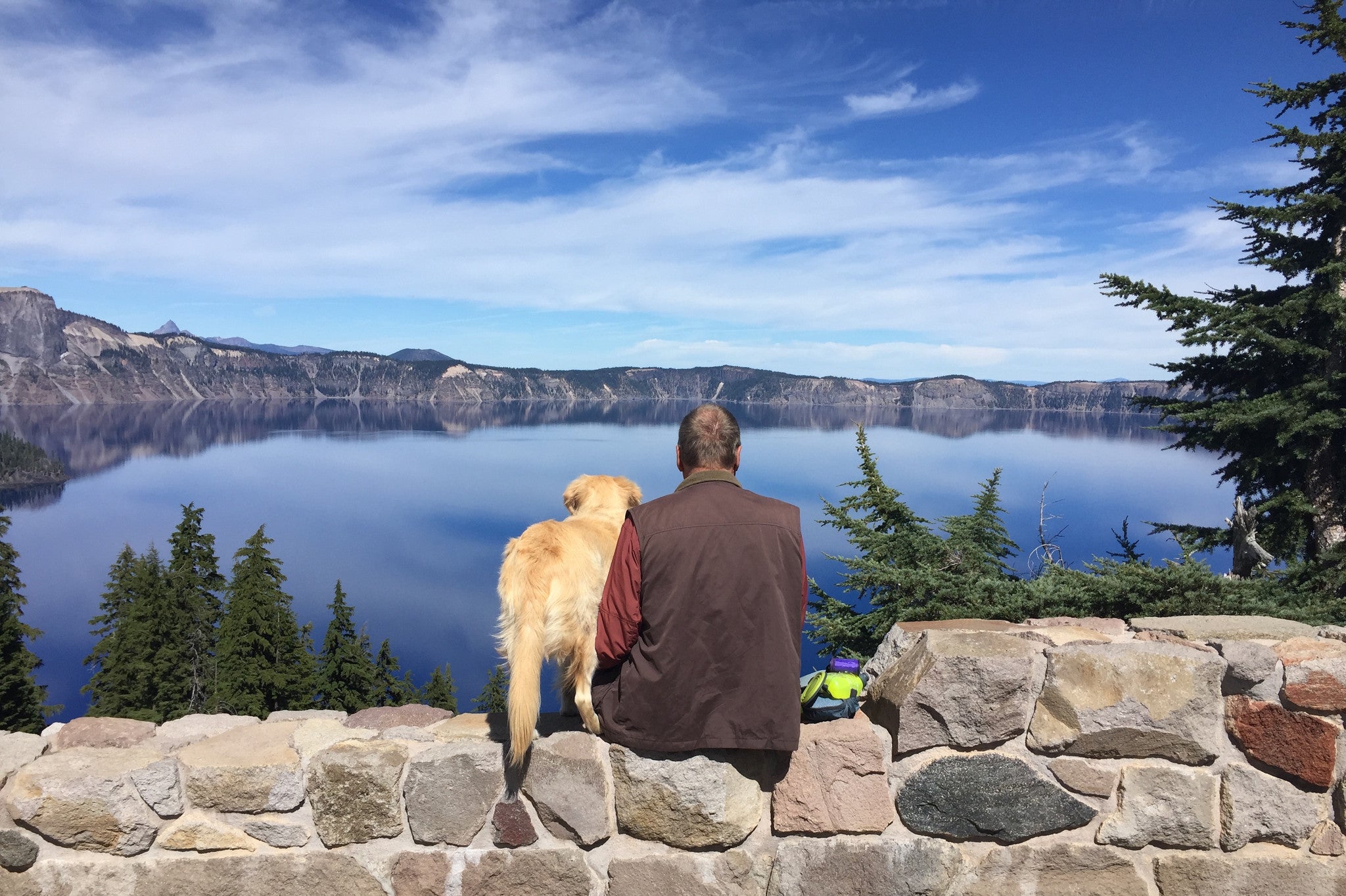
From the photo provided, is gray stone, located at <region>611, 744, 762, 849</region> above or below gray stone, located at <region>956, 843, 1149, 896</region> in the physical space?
above

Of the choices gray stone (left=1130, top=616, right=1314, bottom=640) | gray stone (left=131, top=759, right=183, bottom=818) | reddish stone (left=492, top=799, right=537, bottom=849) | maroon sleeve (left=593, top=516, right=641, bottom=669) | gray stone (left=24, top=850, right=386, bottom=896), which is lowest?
gray stone (left=24, top=850, right=386, bottom=896)

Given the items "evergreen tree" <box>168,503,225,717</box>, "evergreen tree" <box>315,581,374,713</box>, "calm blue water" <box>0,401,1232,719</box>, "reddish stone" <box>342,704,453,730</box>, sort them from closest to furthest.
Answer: "reddish stone" <box>342,704,453,730</box>, "evergreen tree" <box>315,581,374,713</box>, "evergreen tree" <box>168,503,225,717</box>, "calm blue water" <box>0,401,1232,719</box>

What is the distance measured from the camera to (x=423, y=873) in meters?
2.98

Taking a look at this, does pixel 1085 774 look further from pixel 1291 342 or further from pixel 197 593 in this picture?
pixel 197 593

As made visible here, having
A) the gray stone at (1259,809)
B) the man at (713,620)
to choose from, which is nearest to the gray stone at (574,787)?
the man at (713,620)

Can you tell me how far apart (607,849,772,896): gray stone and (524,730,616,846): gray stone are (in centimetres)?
16

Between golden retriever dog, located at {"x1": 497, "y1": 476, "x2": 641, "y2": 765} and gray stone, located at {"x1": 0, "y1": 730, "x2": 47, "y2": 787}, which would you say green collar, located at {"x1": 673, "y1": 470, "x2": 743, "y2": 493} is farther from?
gray stone, located at {"x1": 0, "y1": 730, "x2": 47, "y2": 787}

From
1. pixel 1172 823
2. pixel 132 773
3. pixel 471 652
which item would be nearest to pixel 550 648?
pixel 132 773

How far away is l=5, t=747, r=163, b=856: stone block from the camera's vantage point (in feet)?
9.50

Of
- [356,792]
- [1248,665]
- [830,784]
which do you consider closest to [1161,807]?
[1248,665]

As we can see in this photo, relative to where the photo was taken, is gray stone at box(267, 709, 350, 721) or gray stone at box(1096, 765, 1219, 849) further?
gray stone at box(267, 709, 350, 721)

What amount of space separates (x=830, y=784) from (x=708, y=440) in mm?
1403

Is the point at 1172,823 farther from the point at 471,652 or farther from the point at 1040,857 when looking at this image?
the point at 471,652

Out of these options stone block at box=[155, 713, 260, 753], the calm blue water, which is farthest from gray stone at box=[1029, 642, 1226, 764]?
the calm blue water
